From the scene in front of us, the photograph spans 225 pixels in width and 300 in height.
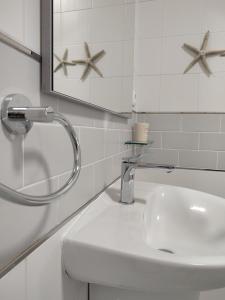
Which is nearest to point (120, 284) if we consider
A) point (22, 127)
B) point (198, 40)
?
point (22, 127)

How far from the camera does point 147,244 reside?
1.67 ft

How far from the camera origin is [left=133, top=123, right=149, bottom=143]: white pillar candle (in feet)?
3.93

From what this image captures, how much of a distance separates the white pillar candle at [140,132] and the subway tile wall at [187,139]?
0.09 meters

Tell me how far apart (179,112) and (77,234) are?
0.95m

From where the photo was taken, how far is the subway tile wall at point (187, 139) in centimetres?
121

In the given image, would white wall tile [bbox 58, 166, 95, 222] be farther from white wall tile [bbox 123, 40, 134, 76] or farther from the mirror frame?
white wall tile [bbox 123, 40, 134, 76]

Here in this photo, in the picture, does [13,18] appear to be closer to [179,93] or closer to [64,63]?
[64,63]

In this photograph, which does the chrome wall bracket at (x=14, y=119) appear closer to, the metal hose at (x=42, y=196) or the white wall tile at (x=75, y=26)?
the metal hose at (x=42, y=196)

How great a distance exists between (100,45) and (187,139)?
0.72 m

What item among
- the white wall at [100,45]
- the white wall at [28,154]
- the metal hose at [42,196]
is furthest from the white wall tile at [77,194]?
the white wall at [100,45]

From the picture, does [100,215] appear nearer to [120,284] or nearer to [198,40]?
[120,284]

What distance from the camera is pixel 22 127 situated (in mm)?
364

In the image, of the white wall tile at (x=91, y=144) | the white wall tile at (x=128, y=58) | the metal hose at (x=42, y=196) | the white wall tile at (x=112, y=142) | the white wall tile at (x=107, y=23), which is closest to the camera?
the metal hose at (x=42, y=196)

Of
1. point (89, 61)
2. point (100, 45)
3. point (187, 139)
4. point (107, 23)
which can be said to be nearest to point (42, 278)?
point (89, 61)
